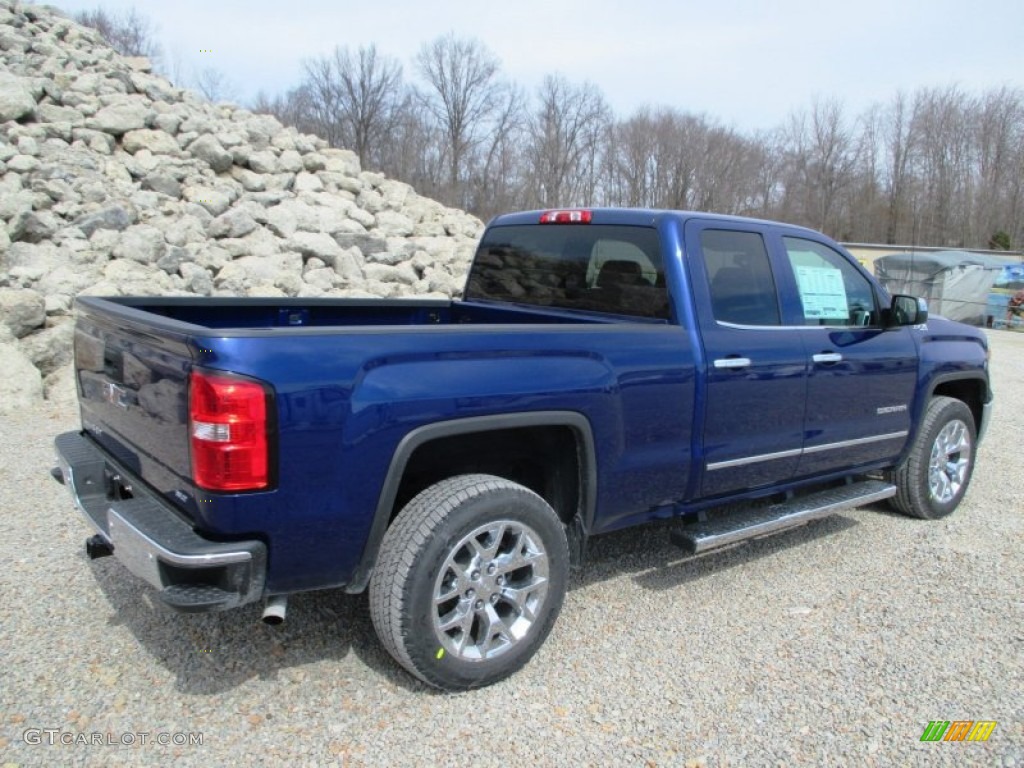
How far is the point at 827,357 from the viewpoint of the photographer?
4410 millimetres

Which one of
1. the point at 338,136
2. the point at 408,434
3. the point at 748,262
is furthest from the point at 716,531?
the point at 338,136

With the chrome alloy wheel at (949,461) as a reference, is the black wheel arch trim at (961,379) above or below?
above

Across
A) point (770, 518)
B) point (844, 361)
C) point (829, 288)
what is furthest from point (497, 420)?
point (829, 288)

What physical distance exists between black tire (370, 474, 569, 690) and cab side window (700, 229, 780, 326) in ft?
4.98

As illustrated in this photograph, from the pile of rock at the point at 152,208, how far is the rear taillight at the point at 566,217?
5807 mm

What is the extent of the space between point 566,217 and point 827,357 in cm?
163

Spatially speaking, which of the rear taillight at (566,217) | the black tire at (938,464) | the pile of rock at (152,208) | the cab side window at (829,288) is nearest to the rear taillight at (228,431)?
the rear taillight at (566,217)

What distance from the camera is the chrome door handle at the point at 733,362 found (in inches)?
153

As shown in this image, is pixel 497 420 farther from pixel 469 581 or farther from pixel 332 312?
pixel 332 312

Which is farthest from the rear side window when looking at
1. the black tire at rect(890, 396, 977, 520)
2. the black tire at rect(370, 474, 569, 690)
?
the black tire at rect(890, 396, 977, 520)

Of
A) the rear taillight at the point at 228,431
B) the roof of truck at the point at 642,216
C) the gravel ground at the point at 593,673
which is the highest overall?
the roof of truck at the point at 642,216

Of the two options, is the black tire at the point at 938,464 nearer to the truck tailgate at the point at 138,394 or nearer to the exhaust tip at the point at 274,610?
the exhaust tip at the point at 274,610

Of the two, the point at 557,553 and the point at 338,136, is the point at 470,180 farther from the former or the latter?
the point at 557,553

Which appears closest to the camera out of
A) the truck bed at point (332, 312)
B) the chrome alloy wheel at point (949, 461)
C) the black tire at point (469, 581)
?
the black tire at point (469, 581)
